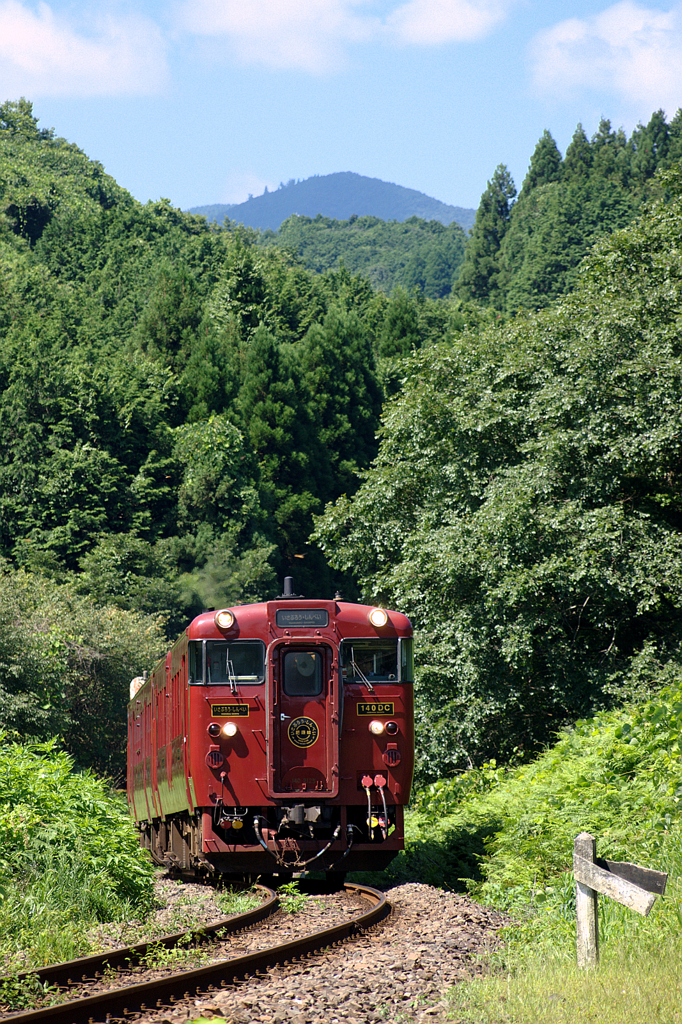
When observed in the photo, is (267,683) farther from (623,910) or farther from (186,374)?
(186,374)

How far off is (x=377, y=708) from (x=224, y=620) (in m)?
2.01

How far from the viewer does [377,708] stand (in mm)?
12039

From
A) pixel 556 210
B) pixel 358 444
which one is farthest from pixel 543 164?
pixel 358 444

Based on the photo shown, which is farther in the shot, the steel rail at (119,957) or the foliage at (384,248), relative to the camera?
the foliage at (384,248)

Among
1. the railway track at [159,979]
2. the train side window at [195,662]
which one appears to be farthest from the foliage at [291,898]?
the train side window at [195,662]

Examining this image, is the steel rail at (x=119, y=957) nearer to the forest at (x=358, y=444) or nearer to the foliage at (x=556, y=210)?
the forest at (x=358, y=444)

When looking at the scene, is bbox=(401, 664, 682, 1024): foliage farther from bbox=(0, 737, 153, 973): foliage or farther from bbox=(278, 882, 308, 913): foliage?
bbox=(0, 737, 153, 973): foliage

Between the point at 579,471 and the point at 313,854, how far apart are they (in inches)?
498

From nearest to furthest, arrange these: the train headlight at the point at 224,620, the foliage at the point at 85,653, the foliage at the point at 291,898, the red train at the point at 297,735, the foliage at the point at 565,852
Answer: the foliage at the point at 565,852
the foliage at the point at 291,898
the red train at the point at 297,735
the train headlight at the point at 224,620
the foliage at the point at 85,653

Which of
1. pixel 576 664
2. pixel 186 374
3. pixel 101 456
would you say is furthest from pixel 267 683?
pixel 186 374

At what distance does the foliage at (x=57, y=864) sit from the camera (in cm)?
840

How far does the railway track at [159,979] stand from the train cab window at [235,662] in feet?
8.98

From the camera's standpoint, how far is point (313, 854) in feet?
38.9

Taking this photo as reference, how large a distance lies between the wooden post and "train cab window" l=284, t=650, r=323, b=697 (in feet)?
17.5
